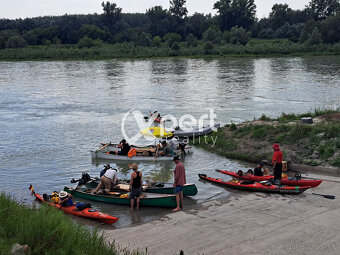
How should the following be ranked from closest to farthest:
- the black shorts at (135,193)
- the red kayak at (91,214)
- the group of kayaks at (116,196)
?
1. the red kayak at (91,214)
2. the group of kayaks at (116,196)
3. the black shorts at (135,193)

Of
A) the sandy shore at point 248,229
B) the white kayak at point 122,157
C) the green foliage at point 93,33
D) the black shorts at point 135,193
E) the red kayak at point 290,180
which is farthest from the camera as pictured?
the green foliage at point 93,33

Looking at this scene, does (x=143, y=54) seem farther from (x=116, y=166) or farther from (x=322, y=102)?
(x=116, y=166)

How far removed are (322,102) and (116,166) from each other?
21.8 metres

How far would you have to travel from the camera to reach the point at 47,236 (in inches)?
349

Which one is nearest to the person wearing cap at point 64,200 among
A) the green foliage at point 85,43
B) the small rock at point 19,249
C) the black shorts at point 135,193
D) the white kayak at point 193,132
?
the black shorts at point 135,193

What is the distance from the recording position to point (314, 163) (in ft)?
59.7

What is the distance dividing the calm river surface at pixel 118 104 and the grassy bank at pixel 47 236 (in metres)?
4.52

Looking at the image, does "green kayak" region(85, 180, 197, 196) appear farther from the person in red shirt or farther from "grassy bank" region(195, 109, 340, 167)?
"grassy bank" region(195, 109, 340, 167)

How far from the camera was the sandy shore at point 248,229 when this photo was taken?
1079 centimetres

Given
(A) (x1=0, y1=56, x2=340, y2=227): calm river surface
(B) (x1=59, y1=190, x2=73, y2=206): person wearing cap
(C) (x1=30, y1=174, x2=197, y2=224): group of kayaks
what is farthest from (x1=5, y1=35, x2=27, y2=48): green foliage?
(B) (x1=59, y1=190, x2=73, y2=206): person wearing cap

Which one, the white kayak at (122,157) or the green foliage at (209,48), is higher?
the green foliage at (209,48)

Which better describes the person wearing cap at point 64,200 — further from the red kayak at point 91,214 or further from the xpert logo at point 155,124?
the xpert logo at point 155,124

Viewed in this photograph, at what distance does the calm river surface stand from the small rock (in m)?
5.68

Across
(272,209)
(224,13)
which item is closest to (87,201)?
(272,209)
